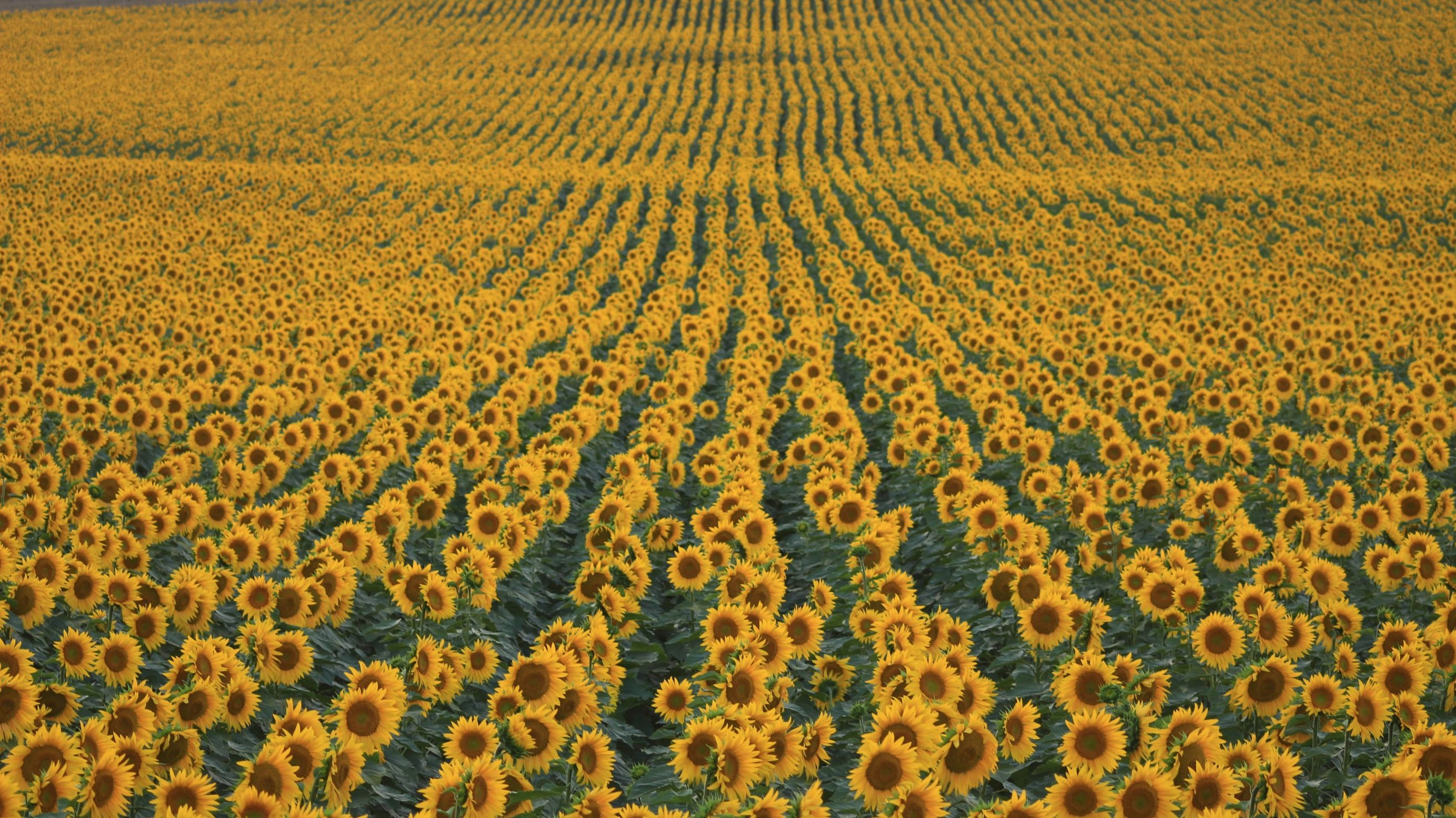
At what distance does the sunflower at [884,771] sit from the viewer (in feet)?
14.3

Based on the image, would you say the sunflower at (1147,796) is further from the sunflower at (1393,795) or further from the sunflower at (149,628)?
the sunflower at (149,628)

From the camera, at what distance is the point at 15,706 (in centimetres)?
468

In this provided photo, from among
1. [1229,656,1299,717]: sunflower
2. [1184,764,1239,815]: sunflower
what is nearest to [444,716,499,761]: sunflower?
[1184,764,1239,815]: sunflower

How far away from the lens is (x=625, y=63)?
6362 centimetres

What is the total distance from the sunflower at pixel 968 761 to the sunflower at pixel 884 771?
23 cm

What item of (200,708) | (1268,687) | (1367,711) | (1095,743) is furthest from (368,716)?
(1367,711)

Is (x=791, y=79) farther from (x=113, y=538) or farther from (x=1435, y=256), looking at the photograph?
(x=113, y=538)

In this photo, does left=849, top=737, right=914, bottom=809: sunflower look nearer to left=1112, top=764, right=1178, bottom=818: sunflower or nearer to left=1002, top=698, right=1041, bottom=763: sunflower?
left=1002, top=698, right=1041, bottom=763: sunflower

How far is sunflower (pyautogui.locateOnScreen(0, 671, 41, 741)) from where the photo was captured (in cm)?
464

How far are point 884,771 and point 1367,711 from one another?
9.20ft

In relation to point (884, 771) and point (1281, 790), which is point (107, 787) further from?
point (1281, 790)

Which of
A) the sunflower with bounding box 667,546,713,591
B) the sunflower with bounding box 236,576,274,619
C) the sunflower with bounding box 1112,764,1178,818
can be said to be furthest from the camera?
the sunflower with bounding box 667,546,713,591

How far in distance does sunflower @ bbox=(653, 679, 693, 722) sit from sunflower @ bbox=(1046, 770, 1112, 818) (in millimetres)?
2098

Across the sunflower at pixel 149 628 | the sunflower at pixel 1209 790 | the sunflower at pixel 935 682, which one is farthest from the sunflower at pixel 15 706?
the sunflower at pixel 1209 790
